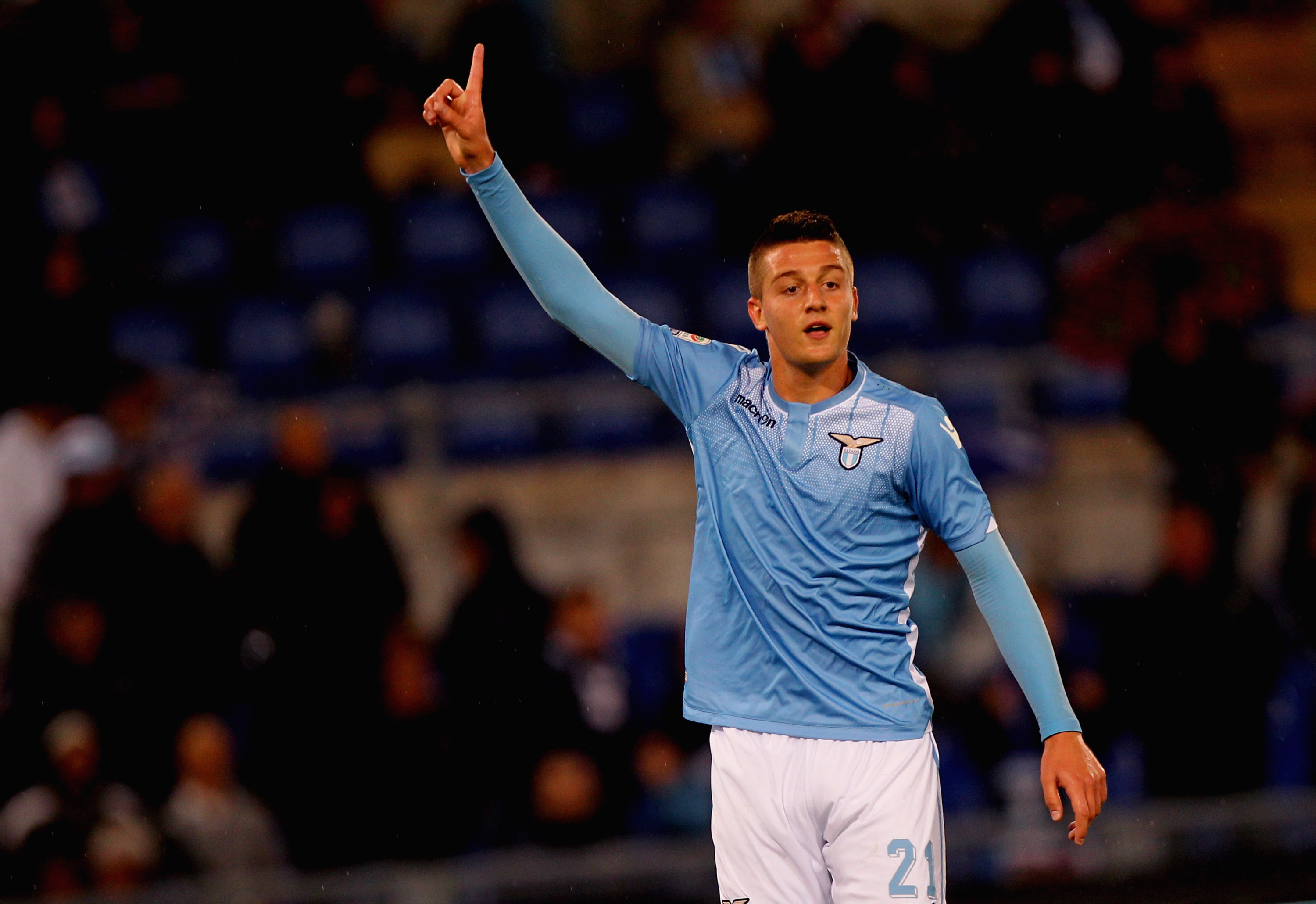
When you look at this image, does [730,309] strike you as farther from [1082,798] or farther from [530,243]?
[1082,798]

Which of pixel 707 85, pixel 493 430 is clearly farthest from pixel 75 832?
pixel 707 85

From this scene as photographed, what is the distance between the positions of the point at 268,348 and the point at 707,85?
2.84 metres

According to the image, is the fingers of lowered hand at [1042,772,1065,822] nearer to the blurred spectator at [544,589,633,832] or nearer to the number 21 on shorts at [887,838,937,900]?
the number 21 on shorts at [887,838,937,900]

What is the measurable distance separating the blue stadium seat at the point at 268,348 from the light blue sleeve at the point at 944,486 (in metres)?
5.49

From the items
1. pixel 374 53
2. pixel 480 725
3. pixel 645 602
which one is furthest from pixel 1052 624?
pixel 374 53

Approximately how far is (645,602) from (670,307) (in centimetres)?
164

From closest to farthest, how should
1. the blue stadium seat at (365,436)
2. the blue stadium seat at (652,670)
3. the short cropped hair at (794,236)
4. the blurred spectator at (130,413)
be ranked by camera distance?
the short cropped hair at (794,236)
the blue stadium seat at (652,670)
the blurred spectator at (130,413)
the blue stadium seat at (365,436)

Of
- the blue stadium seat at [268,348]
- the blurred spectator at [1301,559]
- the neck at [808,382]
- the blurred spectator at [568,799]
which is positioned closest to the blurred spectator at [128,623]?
the blue stadium seat at [268,348]

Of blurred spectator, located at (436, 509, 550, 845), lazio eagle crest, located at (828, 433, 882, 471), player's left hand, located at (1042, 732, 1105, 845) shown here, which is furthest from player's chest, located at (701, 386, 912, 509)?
blurred spectator, located at (436, 509, 550, 845)

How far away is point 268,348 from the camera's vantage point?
28.2 ft

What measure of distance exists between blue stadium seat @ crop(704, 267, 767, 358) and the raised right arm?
15.0ft

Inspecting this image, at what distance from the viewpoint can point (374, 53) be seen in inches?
349

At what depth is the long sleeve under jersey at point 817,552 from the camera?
11.3 feet

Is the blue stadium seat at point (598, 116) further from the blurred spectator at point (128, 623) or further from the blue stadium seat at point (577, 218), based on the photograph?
the blurred spectator at point (128, 623)
